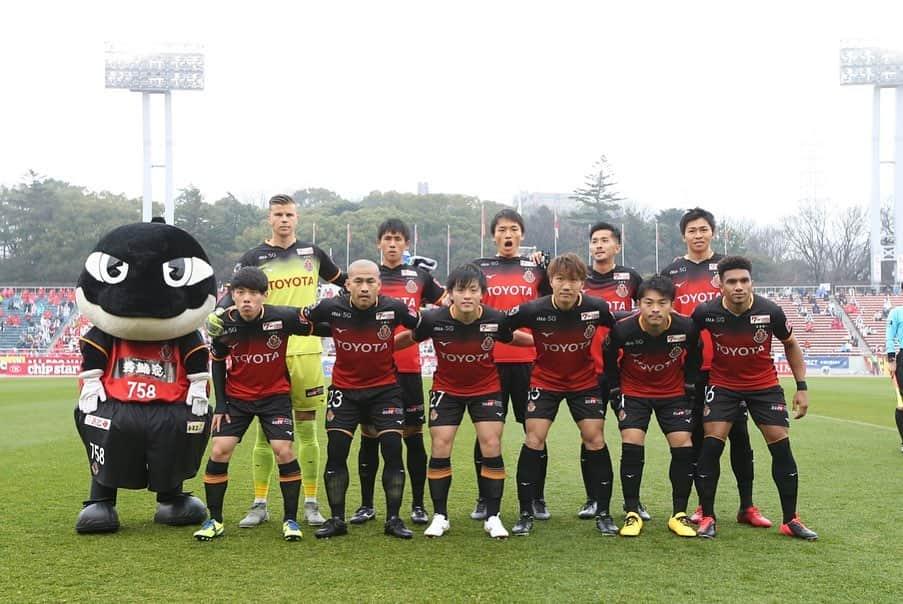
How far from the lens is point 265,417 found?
6.33m

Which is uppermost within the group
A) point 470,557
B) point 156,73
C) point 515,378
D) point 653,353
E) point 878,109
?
point 156,73

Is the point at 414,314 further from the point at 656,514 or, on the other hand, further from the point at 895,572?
the point at 895,572

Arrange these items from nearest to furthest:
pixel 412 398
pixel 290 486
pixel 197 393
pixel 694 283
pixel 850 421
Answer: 1. pixel 290 486
2. pixel 197 393
3. pixel 412 398
4. pixel 694 283
5. pixel 850 421

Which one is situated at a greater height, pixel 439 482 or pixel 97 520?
pixel 439 482

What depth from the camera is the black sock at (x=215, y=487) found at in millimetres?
6074

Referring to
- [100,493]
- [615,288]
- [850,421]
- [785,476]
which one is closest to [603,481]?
[785,476]

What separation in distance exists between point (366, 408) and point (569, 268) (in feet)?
5.93

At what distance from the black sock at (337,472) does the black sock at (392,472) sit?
0.28 metres

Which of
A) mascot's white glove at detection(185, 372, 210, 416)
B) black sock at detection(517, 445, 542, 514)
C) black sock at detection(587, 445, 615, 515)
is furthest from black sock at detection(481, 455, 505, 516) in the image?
mascot's white glove at detection(185, 372, 210, 416)

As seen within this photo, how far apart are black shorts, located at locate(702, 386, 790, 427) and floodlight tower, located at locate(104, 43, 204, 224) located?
4210 cm

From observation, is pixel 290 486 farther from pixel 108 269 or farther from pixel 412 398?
pixel 108 269

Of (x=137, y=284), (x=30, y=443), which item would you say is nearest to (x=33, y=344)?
(x=30, y=443)

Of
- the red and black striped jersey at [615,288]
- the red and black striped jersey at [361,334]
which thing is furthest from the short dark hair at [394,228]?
the red and black striped jersey at [615,288]

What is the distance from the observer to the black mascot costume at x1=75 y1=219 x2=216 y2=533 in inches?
247
